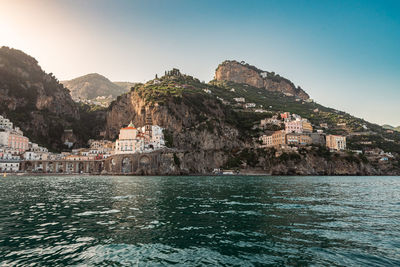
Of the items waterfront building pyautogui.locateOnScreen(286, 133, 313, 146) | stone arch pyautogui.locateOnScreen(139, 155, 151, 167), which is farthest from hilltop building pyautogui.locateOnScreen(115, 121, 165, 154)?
waterfront building pyautogui.locateOnScreen(286, 133, 313, 146)

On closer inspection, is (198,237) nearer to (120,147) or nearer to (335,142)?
(120,147)

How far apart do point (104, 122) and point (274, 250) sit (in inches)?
6509

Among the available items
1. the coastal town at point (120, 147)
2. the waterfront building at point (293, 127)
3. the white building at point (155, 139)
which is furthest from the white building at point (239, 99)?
the white building at point (155, 139)

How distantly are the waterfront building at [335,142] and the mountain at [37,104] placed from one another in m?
130

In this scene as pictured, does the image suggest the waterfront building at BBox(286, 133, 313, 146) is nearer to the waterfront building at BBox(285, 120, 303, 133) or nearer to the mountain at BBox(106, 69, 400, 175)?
the waterfront building at BBox(285, 120, 303, 133)

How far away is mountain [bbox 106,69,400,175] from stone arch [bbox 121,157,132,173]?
451 inches

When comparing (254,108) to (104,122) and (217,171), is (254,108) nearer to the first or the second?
(217,171)

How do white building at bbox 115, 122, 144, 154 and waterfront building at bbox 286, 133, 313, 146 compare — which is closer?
white building at bbox 115, 122, 144, 154

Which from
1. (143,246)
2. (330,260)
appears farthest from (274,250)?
(143,246)

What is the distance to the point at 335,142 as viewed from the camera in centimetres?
11225

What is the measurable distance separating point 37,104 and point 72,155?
53.5 metres

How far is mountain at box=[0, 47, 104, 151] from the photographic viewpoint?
436 ft

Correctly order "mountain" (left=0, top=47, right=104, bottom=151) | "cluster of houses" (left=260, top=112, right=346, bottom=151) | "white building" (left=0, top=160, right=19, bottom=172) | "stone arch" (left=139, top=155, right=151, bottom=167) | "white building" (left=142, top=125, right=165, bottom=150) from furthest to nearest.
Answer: "mountain" (left=0, top=47, right=104, bottom=151)
"white building" (left=142, top=125, right=165, bottom=150)
"cluster of houses" (left=260, top=112, right=346, bottom=151)
"white building" (left=0, top=160, right=19, bottom=172)
"stone arch" (left=139, top=155, right=151, bottom=167)

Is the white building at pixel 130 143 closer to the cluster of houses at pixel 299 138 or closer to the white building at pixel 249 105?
→ the cluster of houses at pixel 299 138
